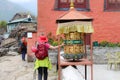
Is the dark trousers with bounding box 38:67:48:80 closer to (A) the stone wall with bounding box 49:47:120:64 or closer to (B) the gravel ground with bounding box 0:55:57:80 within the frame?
(B) the gravel ground with bounding box 0:55:57:80

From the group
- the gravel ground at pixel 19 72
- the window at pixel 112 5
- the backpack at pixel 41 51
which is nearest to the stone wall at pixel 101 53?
the window at pixel 112 5

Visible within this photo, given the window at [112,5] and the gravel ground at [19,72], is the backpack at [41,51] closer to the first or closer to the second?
the gravel ground at [19,72]

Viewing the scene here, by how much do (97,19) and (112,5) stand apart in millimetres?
1114

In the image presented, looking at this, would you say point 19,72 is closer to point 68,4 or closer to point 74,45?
point 68,4

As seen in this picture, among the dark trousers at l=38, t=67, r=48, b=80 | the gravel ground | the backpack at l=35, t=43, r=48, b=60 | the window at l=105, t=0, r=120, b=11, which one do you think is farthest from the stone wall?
the backpack at l=35, t=43, r=48, b=60

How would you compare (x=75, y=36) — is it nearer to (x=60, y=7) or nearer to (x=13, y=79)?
(x=13, y=79)

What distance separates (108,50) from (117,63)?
271cm

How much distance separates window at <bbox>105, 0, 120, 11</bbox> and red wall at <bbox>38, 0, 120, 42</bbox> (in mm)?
215

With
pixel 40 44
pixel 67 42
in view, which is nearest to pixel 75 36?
pixel 67 42

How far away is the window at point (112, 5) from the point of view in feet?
70.8

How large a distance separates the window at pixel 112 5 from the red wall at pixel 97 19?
0.22m

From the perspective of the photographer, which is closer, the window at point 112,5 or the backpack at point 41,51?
the backpack at point 41,51

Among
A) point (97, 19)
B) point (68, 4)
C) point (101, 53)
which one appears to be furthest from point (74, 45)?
point (97, 19)

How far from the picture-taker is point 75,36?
1236 centimetres
